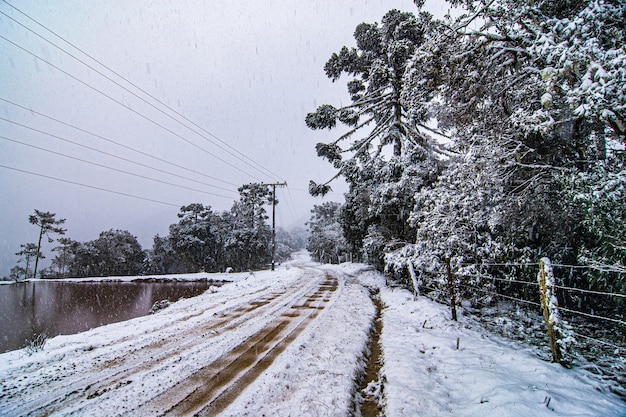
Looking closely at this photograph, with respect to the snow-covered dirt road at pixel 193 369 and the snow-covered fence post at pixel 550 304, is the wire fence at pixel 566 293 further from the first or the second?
the snow-covered dirt road at pixel 193 369

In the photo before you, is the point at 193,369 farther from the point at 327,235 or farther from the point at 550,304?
the point at 327,235

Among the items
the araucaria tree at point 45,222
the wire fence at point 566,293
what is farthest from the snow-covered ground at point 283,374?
the araucaria tree at point 45,222

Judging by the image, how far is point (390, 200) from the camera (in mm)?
11281

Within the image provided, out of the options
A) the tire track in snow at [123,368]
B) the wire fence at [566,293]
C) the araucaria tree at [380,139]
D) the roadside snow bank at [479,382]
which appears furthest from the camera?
the araucaria tree at [380,139]

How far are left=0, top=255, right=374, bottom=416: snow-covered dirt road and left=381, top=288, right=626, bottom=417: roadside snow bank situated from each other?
67cm

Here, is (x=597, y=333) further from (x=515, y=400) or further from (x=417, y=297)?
(x=515, y=400)

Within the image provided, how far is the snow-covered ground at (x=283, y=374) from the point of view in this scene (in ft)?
9.63

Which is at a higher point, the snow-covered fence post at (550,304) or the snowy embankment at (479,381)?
the snow-covered fence post at (550,304)

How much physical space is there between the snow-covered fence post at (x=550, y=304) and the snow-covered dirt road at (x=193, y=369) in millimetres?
2816

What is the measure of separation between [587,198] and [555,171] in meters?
1.18

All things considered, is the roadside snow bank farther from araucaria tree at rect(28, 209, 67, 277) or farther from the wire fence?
araucaria tree at rect(28, 209, 67, 277)

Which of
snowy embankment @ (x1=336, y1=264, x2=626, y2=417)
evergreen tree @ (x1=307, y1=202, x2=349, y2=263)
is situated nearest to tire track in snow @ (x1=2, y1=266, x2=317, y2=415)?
snowy embankment @ (x1=336, y1=264, x2=626, y2=417)

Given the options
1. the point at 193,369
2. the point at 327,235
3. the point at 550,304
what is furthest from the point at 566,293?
the point at 327,235

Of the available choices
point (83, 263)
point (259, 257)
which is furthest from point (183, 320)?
point (83, 263)
